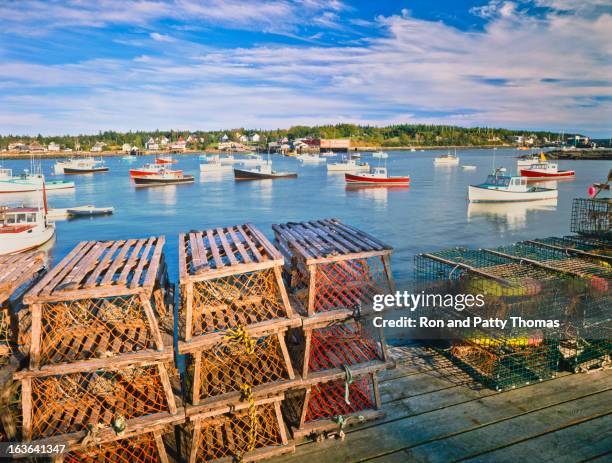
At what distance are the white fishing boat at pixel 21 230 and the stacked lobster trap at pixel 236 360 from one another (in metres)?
24.0

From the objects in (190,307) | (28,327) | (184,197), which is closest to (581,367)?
(190,307)

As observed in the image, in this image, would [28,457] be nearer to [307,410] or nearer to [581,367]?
[307,410]

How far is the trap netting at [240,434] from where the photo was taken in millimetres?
4863

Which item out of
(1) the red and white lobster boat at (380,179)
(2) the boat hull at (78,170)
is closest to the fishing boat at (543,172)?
(1) the red and white lobster boat at (380,179)

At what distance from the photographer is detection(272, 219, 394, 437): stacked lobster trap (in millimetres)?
5176

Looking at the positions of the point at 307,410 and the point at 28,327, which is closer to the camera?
the point at 28,327

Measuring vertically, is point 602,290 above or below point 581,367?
→ above

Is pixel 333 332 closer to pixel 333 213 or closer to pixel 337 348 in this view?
pixel 337 348

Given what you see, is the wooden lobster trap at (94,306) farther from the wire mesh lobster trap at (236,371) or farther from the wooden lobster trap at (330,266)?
the wooden lobster trap at (330,266)

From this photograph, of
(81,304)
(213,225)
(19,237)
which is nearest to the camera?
(81,304)

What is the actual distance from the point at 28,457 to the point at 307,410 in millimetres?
2858

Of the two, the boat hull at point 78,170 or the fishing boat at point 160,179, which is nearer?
the fishing boat at point 160,179

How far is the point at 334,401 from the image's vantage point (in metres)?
5.62

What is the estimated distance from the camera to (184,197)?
5212 centimetres
